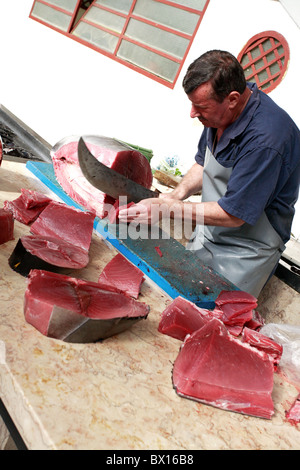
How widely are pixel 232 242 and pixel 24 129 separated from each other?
9.38 ft

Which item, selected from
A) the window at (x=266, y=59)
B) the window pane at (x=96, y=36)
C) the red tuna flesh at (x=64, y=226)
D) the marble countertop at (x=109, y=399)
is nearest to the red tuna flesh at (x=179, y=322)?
the marble countertop at (x=109, y=399)

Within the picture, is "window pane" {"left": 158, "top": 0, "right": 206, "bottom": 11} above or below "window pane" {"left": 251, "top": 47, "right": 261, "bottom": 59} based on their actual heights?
above

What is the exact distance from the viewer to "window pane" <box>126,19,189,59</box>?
849 centimetres

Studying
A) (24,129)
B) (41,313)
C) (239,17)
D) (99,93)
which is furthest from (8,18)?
(41,313)

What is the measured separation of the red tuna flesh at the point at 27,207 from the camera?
8.75 ft

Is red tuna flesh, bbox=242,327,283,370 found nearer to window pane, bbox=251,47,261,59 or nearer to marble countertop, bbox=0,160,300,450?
marble countertop, bbox=0,160,300,450

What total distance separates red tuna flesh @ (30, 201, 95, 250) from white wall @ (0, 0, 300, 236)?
501 centimetres

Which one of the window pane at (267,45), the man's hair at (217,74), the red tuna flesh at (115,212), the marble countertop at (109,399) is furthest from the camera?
the window pane at (267,45)

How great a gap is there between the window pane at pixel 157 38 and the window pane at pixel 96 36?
2.15 feet

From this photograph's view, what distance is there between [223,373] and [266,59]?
6437 mm

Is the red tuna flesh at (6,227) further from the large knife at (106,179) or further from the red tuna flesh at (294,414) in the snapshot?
the red tuna flesh at (294,414)

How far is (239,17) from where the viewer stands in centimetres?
736

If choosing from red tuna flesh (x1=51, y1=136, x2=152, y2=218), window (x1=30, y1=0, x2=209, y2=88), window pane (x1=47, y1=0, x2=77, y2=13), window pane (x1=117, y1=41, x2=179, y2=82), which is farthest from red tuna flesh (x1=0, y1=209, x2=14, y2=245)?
window pane (x1=47, y1=0, x2=77, y2=13)

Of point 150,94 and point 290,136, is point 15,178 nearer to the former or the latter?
point 290,136
